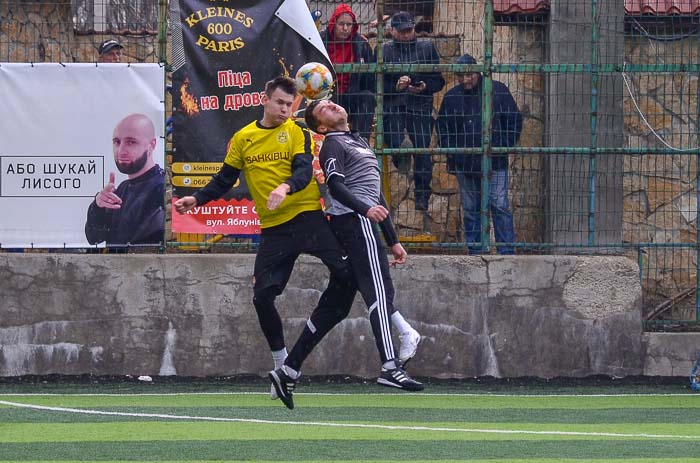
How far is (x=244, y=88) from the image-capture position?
12.0 meters

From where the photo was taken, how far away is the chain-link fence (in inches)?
475

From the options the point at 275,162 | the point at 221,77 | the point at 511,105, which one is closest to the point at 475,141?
the point at 511,105

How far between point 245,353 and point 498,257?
2405 millimetres

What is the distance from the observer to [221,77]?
12.1 meters

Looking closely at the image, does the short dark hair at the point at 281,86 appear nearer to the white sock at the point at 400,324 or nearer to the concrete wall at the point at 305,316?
the white sock at the point at 400,324

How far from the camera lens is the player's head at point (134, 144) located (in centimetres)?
1201

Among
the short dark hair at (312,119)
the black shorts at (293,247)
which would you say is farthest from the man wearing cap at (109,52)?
the black shorts at (293,247)

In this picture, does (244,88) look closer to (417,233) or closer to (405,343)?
(417,233)

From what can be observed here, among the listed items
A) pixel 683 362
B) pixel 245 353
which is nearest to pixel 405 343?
pixel 245 353

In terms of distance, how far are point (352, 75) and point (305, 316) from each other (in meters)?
2.19

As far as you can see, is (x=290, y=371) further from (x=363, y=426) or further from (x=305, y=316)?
(x=305, y=316)

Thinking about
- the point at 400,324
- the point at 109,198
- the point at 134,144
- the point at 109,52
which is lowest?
the point at 400,324

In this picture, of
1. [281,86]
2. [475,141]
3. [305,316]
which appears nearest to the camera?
[281,86]

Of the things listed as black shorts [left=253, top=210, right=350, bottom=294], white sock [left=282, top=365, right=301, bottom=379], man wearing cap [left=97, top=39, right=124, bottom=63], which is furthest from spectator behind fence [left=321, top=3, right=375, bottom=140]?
white sock [left=282, top=365, right=301, bottom=379]
